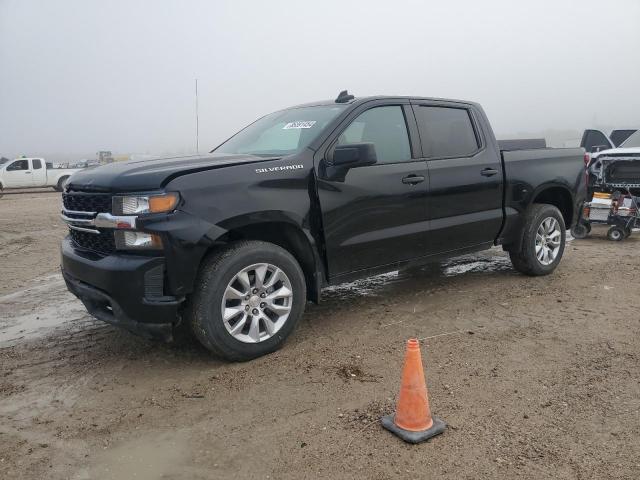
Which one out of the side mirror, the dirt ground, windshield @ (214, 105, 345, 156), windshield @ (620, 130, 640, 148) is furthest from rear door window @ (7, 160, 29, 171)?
the side mirror

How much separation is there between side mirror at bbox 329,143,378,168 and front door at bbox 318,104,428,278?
0.17 metres

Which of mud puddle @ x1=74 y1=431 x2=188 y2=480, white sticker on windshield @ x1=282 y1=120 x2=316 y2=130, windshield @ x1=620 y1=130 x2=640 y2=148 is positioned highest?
white sticker on windshield @ x1=282 y1=120 x2=316 y2=130

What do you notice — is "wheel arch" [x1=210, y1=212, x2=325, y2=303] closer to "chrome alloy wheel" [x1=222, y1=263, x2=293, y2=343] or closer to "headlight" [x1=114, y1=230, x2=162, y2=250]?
"chrome alloy wheel" [x1=222, y1=263, x2=293, y2=343]

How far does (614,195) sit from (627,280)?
3124mm

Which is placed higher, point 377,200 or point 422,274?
point 377,200

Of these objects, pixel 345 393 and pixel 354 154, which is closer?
pixel 345 393

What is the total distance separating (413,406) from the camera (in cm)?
287

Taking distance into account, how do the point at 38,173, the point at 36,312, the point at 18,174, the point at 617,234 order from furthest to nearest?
1. the point at 38,173
2. the point at 18,174
3. the point at 617,234
4. the point at 36,312

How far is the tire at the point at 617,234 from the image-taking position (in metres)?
8.62

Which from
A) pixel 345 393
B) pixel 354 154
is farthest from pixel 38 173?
pixel 345 393

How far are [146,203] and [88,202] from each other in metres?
0.59

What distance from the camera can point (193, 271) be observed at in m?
3.64

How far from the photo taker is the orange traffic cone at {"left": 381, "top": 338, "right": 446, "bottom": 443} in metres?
2.86

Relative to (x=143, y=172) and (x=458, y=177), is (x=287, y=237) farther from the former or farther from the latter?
(x=458, y=177)
